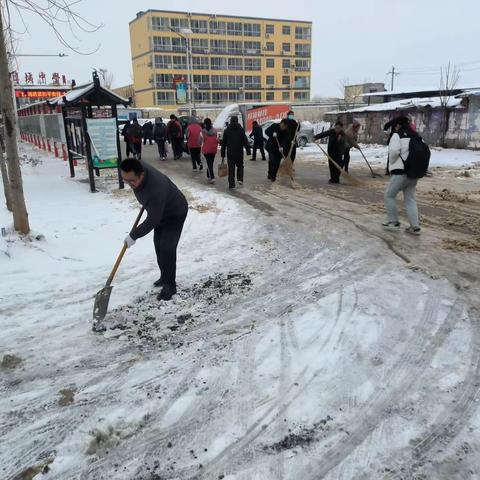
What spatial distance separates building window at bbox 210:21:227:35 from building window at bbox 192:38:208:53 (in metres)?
2.02

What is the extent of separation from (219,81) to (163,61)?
984 cm

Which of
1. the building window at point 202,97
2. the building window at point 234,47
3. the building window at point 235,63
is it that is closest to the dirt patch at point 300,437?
the building window at point 202,97

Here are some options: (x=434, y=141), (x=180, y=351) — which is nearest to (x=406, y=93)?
(x=434, y=141)

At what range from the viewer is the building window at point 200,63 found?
73.0m

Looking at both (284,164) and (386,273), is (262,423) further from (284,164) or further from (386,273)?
(284,164)

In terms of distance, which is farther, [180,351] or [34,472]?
[180,351]

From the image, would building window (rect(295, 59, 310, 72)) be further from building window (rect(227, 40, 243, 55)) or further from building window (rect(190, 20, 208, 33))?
building window (rect(190, 20, 208, 33))

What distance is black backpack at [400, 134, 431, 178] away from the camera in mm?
6277

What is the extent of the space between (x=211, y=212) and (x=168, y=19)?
69.9 m

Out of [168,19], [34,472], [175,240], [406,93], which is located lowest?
[34,472]

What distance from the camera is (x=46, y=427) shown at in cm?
288

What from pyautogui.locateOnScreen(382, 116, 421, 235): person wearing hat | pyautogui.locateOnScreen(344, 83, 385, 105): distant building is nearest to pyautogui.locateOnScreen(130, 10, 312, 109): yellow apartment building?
pyautogui.locateOnScreen(344, 83, 385, 105): distant building

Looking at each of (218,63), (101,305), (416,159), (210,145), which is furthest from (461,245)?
(218,63)

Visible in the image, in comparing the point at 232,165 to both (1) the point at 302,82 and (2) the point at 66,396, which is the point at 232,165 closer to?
(2) the point at 66,396
